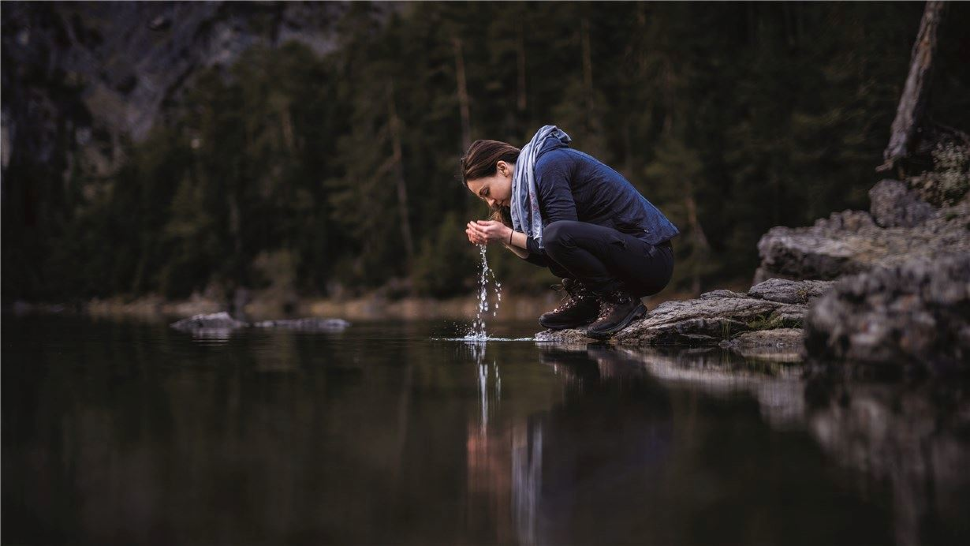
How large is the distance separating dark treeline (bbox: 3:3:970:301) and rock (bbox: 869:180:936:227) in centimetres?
369

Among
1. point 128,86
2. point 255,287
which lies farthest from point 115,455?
point 128,86

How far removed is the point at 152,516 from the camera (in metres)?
1.12

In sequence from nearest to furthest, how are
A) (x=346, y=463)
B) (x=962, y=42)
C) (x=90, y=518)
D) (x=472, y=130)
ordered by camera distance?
(x=90, y=518)
(x=346, y=463)
(x=962, y=42)
(x=472, y=130)

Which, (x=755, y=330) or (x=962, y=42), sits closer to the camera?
(x=755, y=330)

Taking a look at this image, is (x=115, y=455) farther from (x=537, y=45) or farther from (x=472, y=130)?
(x=537, y=45)

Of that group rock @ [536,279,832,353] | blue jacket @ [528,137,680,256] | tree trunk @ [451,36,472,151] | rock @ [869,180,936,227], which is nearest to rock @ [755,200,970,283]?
rock @ [869,180,936,227]

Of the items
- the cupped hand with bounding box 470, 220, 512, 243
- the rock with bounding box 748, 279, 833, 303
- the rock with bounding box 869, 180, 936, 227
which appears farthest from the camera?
the rock with bounding box 869, 180, 936, 227

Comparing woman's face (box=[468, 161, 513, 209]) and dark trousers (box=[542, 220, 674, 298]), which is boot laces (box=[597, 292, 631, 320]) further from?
woman's face (box=[468, 161, 513, 209])

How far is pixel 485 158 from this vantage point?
4.42 metres

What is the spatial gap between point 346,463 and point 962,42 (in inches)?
559

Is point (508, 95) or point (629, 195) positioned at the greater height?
point (508, 95)

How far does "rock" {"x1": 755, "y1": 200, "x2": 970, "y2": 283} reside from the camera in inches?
270

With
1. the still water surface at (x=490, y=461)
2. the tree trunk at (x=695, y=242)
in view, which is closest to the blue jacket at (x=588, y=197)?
the still water surface at (x=490, y=461)

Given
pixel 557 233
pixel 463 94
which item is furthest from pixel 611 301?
pixel 463 94
